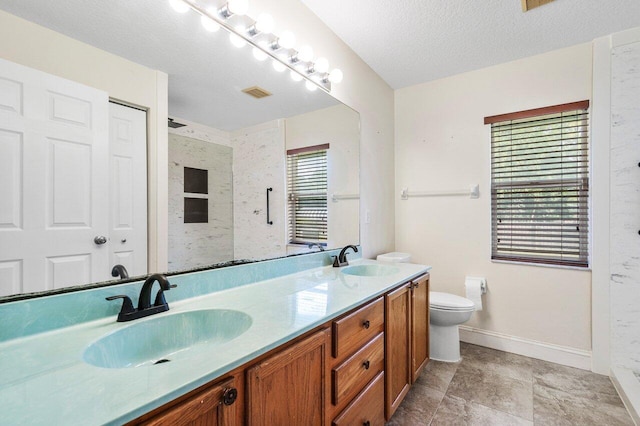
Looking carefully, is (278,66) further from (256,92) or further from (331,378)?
(331,378)

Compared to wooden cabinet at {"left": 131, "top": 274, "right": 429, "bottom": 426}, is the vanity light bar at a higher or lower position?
higher

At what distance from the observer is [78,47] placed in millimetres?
949

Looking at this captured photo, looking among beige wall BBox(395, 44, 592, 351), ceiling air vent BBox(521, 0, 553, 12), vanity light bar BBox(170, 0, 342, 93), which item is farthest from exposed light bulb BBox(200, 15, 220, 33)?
beige wall BBox(395, 44, 592, 351)

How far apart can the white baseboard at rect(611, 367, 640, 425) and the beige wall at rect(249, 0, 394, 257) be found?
1.77m

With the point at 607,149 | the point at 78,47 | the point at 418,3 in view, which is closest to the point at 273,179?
the point at 78,47

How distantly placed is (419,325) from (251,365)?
1454 millimetres

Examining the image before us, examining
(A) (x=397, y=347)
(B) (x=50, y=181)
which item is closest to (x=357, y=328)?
(A) (x=397, y=347)

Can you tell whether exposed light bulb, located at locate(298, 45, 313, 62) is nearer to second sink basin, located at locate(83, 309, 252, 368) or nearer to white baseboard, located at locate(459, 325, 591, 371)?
second sink basin, located at locate(83, 309, 252, 368)

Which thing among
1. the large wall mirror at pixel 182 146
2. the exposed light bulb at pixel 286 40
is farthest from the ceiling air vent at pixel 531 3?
the exposed light bulb at pixel 286 40

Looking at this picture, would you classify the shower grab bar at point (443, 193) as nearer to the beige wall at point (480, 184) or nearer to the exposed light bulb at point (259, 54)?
the beige wall at point (480, 184)

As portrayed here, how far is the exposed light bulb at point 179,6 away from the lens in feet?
3.97

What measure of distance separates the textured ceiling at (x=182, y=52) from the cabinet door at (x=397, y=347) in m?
1.22

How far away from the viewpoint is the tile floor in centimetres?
170

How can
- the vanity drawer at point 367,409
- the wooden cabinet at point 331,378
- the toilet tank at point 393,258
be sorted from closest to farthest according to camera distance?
the wooden cabinet at point 331,378 < the vanity drawer at point 367,409 < the toilet tank at point 393,258
